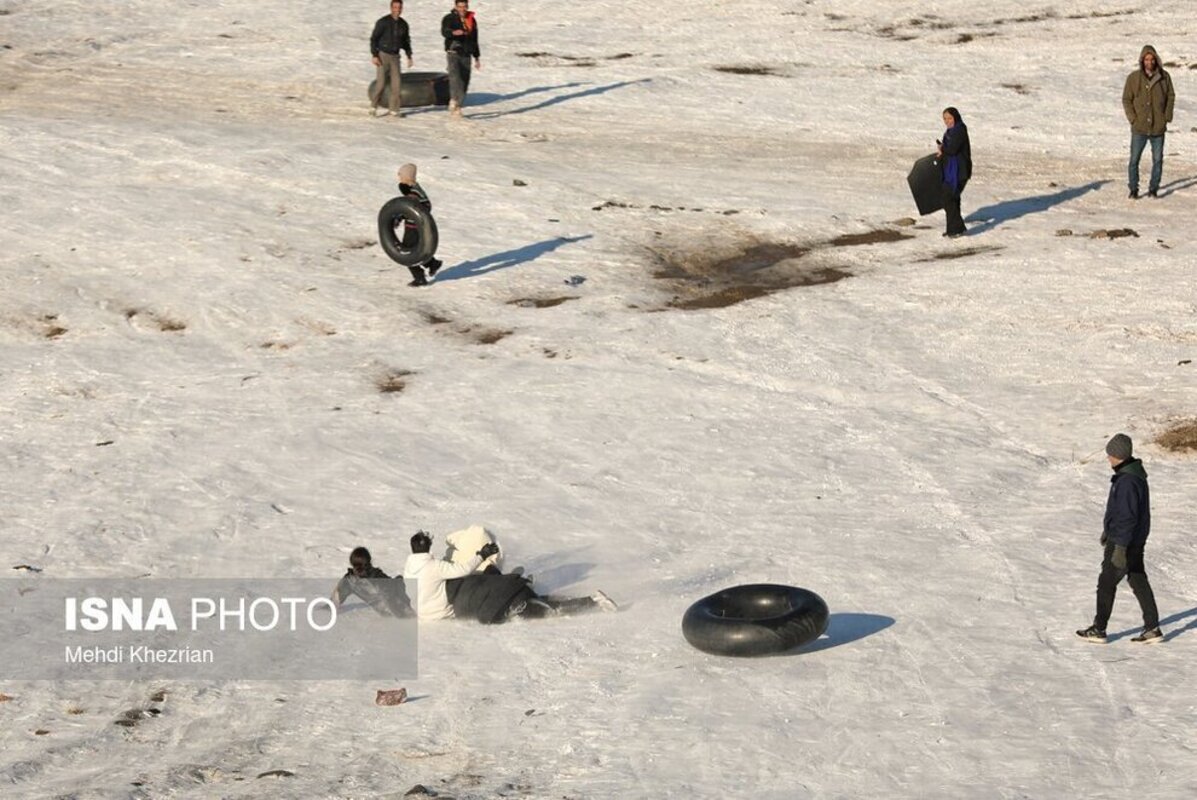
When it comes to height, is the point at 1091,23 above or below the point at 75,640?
above

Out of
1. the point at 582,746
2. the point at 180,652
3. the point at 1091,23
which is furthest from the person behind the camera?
the point at 1091,23

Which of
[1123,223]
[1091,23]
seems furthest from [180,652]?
[1091,23]

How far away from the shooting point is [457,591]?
530 inches

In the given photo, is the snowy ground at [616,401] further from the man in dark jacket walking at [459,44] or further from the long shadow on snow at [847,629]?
the man in dark jacket walking at [459,44]

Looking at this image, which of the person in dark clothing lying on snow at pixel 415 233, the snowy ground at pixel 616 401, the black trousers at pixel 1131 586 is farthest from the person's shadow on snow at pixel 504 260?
the black trousers at pixel 1131 586

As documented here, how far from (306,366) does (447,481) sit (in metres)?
3.45

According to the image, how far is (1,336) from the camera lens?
65.1 ft

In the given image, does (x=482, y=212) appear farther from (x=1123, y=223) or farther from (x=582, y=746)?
(x=582, y=746)

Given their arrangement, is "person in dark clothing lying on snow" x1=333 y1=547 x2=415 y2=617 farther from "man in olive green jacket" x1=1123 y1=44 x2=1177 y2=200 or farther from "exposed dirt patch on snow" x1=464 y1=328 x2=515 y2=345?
"man in olive green jacket" x1=1123 y1=44 x2=1177 y2=200

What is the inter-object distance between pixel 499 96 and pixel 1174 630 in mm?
19335

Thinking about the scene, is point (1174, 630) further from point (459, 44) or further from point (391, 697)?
point (459, 44)

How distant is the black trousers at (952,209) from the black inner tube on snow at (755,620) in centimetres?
1085

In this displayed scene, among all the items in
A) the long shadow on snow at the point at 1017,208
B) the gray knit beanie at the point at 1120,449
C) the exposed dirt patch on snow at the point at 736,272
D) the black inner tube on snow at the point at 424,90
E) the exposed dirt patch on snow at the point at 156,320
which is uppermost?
the black inner tube on snow at the point at 424,90

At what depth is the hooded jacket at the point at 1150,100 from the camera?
23422 millimetres
